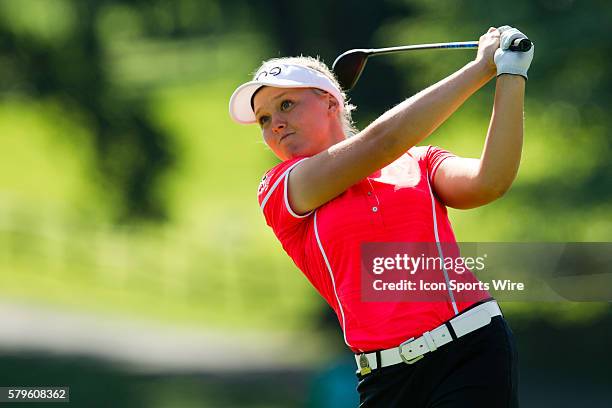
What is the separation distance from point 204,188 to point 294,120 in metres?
8.45

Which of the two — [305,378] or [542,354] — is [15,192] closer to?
[305,378]

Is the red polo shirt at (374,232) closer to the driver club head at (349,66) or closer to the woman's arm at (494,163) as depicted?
the woman's arm at (494,163)

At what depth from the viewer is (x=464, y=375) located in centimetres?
262

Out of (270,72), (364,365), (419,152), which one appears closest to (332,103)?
(270,72)

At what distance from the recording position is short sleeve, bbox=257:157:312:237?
111 inches

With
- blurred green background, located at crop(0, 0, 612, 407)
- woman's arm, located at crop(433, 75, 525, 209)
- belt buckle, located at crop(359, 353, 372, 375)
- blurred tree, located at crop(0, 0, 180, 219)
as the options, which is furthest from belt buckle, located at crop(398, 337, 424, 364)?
blurred tree, located at crop(0, 0, 180, 219)

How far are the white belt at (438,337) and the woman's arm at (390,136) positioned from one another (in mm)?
436

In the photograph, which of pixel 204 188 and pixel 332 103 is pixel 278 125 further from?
pixel 204 188

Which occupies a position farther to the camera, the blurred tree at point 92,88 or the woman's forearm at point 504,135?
the blurred tree at point 92,88

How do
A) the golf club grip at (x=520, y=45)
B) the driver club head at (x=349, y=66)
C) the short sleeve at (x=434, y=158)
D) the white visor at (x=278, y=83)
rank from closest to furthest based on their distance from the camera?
the golf club grip at (x=520, y=45), the short sleeve at (x=434, y=158), the white visor at (x=278, y=83), the driver club head at (x=349, y=66)

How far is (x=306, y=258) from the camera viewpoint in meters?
2.92

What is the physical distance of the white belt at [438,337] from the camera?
2.62 meters

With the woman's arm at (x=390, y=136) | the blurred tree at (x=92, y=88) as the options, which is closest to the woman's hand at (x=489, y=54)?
the woman's arm at (x=390, y=136)

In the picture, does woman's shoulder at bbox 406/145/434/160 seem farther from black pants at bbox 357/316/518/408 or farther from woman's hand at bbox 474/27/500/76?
black pants at bbox 357/316/518/408
